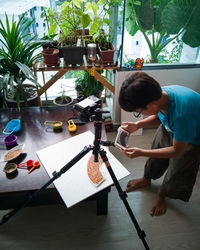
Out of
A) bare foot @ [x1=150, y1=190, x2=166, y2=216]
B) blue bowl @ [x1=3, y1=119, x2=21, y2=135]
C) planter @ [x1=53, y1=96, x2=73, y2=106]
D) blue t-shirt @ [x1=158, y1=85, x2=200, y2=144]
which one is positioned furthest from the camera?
planter @ [x1=53, y1=96, x2=73, y2=106]

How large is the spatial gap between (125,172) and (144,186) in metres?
0.72

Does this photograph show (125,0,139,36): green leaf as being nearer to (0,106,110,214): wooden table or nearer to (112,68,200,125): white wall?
(112,68,200,125): white wall

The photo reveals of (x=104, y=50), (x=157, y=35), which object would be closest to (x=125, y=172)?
(x=104, y=50)

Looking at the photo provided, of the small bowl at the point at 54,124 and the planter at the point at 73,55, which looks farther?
the planter at the point at 73,55

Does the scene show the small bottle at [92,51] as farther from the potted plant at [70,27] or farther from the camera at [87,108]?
the camera at [87,108]

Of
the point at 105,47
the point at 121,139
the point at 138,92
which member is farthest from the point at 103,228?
the point at 105,47

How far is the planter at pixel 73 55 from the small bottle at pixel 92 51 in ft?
0.28

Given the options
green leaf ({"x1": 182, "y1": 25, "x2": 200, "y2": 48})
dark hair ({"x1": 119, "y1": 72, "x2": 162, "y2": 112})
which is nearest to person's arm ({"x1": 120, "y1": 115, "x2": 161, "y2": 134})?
dark hair ({"x1": 119, "y1": 72, "x2": 162, "y2": 112})

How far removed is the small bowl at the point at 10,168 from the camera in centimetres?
134

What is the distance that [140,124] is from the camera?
1.59 m

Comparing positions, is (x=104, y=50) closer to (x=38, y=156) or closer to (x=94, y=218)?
(x=38, y=156)

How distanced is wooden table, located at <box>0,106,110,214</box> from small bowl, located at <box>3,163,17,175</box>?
26mm

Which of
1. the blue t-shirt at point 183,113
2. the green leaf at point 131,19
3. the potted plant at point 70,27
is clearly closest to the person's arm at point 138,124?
the blue t-shirt at point 183,113

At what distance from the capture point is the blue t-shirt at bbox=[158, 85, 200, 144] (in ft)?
3.90
